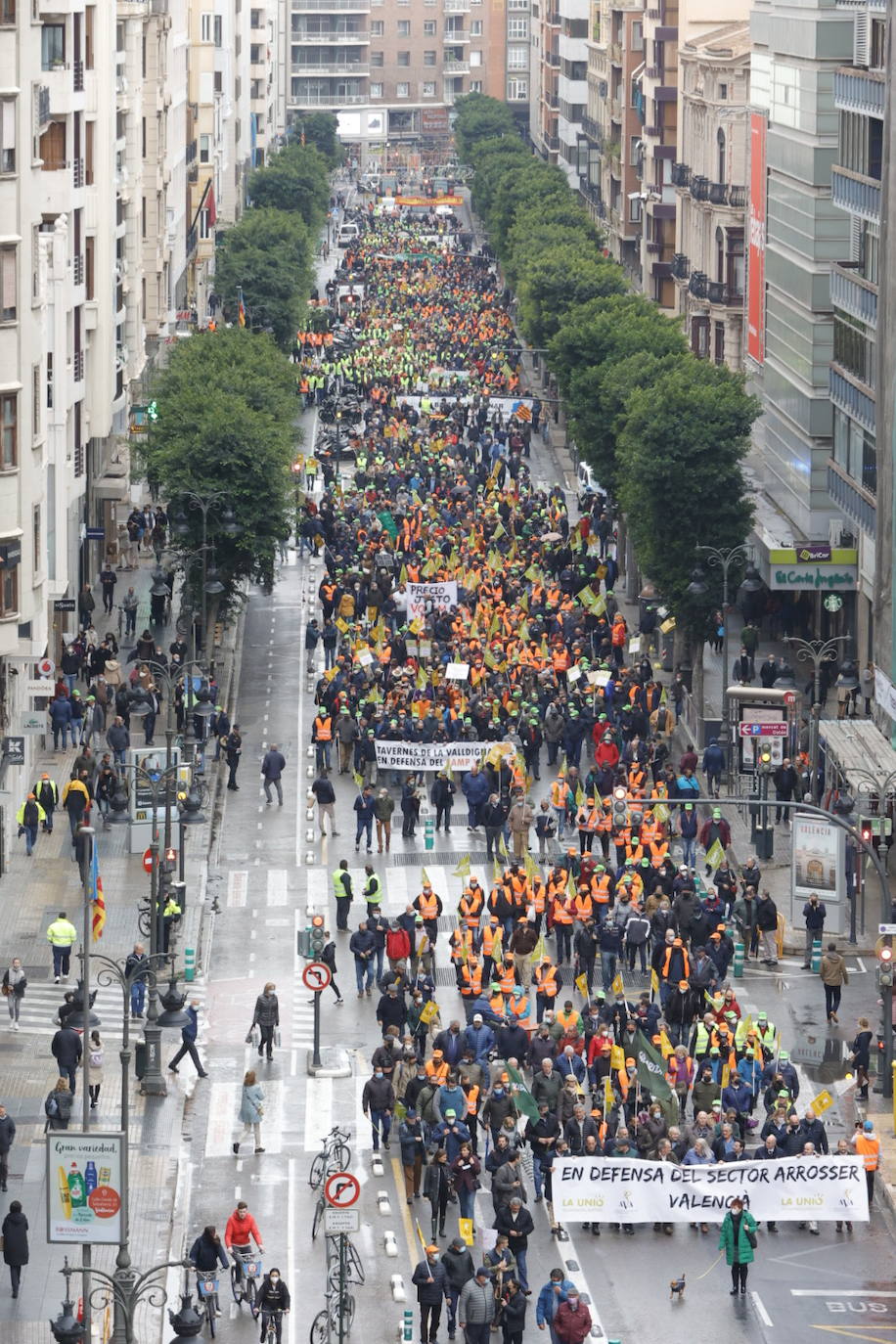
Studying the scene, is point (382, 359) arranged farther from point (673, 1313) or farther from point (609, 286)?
point (673, 1313)

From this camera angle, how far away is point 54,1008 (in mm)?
48438

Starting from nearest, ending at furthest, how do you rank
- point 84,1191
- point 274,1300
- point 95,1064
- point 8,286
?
point 84,1191 < point 274,1300 < point 95,1064 < point 8,286

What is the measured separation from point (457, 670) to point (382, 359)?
70278mm

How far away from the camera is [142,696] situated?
6406 cm

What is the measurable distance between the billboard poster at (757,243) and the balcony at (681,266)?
24161 millimetres

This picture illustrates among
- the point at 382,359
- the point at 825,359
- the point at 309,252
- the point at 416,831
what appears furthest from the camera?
the point at 309,252

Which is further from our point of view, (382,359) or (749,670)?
(382,359)

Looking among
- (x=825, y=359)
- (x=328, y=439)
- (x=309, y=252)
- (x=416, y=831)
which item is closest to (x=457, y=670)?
(x=416, y=831)

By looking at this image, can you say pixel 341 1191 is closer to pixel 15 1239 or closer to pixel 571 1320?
pixel 571 1320

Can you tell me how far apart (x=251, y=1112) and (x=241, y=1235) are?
21.5 feet

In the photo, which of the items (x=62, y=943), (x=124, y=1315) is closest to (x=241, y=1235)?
(x=124, y=1315)

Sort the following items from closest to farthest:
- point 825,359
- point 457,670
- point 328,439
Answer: point 457,670, point 825,359, point 328,439

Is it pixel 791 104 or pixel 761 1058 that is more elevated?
pixel 791 104

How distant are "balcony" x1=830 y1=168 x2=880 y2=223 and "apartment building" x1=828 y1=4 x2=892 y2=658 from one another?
0.02 meters
